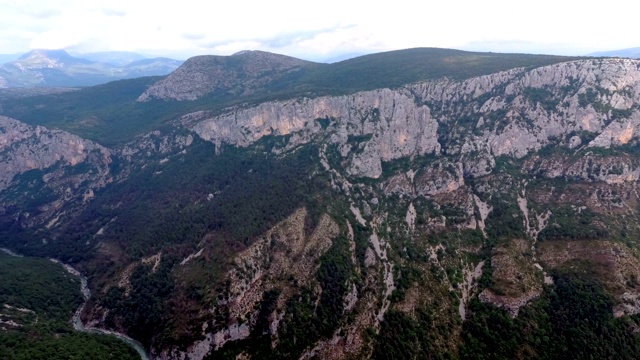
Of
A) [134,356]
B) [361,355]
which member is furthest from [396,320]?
[134,356]

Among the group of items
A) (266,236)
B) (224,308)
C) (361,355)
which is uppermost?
(266,236)

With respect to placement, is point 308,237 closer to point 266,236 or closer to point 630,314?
point 266,236

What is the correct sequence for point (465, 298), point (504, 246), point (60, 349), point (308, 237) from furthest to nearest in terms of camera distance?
point (308, 237)
point (504, 246)
point (465, 298)
point (60, 349)

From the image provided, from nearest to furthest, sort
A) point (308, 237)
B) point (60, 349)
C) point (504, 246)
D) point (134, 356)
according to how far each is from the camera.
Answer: point (60, 349)
point (134, 356)
point (504, 246)
point (308, 237)

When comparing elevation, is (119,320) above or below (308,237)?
below

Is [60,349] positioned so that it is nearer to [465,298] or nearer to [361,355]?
[361,355]

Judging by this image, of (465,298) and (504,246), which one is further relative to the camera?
(504,246)

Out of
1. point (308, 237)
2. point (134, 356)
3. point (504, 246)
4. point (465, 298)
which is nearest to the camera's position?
point (134, 356)

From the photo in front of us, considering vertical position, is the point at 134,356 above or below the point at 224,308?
below

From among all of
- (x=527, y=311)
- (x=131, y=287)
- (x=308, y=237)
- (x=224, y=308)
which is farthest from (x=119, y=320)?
(x=527, y=311)
